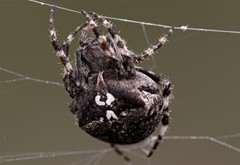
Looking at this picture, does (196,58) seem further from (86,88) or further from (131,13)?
(86,88)

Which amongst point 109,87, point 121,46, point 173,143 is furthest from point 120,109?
point 173,143

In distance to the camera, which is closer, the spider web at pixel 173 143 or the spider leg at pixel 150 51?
the spider leg at pixel 150 51

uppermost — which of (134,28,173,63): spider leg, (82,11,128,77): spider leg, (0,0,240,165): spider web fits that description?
(82,11,128,77): spider leg

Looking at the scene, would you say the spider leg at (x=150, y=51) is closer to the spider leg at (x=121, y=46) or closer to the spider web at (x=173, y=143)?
the spider leg at (x=121, y=46)

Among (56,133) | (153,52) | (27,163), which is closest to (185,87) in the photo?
(56,133)

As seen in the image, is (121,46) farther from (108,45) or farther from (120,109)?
(120,109)

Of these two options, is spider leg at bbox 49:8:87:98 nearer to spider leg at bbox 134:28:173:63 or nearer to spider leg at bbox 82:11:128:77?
spider leg at bbox 82:11:128:77

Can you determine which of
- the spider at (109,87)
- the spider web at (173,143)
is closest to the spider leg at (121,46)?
the spider at (109,87)

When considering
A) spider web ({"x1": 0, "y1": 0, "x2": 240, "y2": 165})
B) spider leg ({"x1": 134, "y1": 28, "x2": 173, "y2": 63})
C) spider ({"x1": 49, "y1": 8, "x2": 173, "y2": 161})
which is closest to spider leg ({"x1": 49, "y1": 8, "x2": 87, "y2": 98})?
spider ({"x1": 49, "y1": 8, "x2": 173, "y2": 161})
